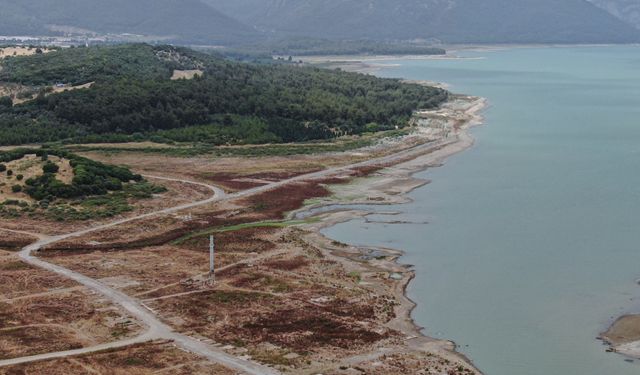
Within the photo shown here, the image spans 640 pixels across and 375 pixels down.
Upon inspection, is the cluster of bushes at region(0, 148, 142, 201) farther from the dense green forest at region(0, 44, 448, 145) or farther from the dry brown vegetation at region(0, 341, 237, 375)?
the dry brown vegetation at region(0, 341, 237, 375)

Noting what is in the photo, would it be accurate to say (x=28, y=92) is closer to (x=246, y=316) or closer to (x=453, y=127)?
(x=453, y=127)

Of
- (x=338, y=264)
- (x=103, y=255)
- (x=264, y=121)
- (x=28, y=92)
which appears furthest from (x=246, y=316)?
(x=28, y=92)

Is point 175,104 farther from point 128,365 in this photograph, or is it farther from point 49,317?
point 128,365

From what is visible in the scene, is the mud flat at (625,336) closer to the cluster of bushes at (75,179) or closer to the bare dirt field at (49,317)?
the bare dirt field at (49,317)

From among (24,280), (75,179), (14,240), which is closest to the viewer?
(24,280)

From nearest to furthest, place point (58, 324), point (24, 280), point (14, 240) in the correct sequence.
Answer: point (58, 324), point (24, 280), point (14, 240)

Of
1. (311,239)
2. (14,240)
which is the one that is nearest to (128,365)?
(14,240)

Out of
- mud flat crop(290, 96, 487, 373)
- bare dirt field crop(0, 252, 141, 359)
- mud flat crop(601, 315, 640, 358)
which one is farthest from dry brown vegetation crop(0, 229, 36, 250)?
mud flat crop(601, 315, 640, 358)
